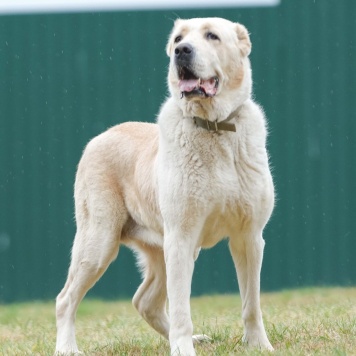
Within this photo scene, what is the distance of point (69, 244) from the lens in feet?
27.6

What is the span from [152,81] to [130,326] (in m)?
2.65

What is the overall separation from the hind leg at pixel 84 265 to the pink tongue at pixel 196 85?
1.14m

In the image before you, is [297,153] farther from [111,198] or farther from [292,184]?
[111,198]

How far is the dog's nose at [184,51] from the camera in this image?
448 centimetres

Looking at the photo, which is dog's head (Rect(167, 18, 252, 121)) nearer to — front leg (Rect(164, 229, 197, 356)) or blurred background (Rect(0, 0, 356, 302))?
front leg (Rect(164, 229, 197, 356))

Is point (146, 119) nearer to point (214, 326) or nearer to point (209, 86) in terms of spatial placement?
point (214, 326)

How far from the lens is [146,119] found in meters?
8.46

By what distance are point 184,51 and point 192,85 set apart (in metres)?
0.17

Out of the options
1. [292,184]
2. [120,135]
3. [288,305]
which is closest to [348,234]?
[292,184]

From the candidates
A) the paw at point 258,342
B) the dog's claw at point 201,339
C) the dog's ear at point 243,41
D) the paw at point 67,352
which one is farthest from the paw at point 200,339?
the dog's ear at point 243,41

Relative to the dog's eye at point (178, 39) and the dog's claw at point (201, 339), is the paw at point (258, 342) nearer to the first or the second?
the dog's claw at point (201, 339)

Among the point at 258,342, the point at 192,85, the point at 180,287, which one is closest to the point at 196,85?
the point at 192,85

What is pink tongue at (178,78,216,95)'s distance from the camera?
4.55 meters

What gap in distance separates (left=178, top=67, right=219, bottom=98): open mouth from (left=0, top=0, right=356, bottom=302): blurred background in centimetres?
385
